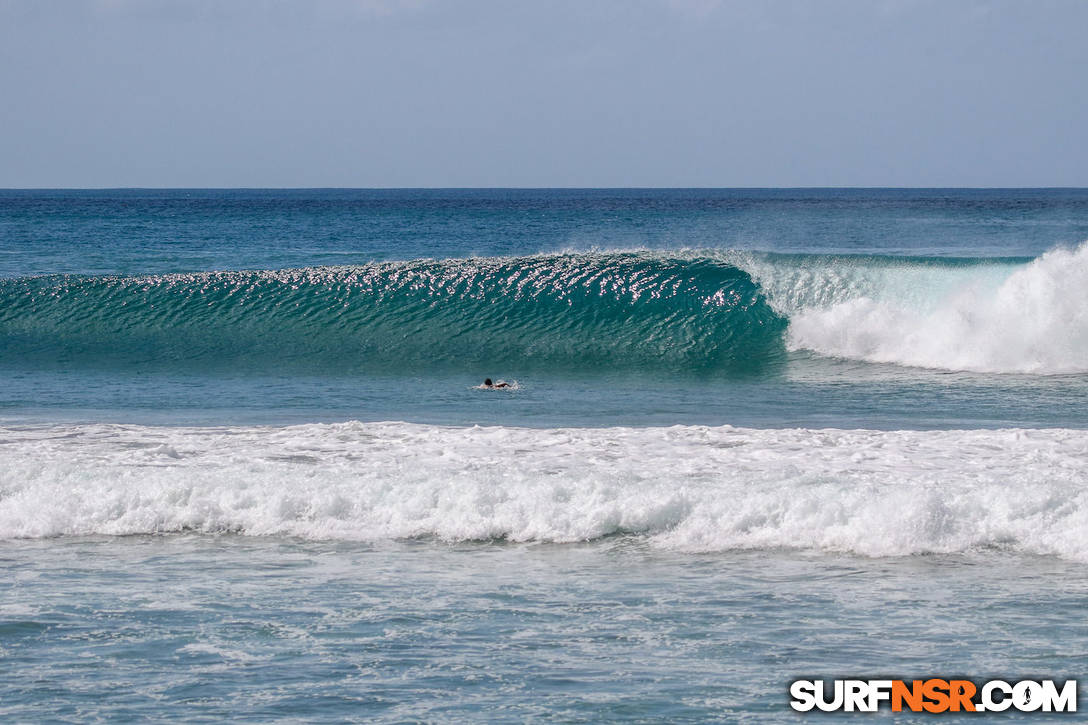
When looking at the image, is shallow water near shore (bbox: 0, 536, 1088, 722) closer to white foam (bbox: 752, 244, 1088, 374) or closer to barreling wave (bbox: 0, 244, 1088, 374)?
barreling wave (bbox: 0, 244, 1088, 374)

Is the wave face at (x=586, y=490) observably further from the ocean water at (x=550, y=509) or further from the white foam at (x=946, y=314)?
the white foam at (x=946, y=314)

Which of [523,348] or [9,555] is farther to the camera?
[523,348]

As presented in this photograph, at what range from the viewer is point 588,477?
830 centimetres

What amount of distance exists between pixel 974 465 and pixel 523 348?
32.6ft

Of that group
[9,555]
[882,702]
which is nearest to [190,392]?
[9,555]

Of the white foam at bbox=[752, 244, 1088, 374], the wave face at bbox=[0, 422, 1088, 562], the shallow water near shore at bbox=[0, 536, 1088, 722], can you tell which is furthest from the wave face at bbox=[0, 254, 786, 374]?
the shallow water near shore at bbox=[0, 536, 1088, 722]

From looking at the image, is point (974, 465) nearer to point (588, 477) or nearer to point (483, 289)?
point (588, 477)

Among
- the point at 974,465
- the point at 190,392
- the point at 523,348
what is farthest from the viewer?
the point at 523,348

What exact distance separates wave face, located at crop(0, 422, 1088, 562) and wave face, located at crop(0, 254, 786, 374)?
23.4 feet

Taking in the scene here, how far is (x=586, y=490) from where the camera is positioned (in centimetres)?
809

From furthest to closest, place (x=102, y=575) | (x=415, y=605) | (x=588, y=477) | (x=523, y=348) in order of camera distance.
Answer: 1. (x=523, y=348)
2. (x=588, y=477)
3. (x=102, y=575)
4. (x=415, y=605)

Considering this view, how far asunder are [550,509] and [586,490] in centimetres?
36

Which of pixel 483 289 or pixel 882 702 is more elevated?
pixel 483 289

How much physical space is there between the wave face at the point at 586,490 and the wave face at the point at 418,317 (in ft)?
23.4
